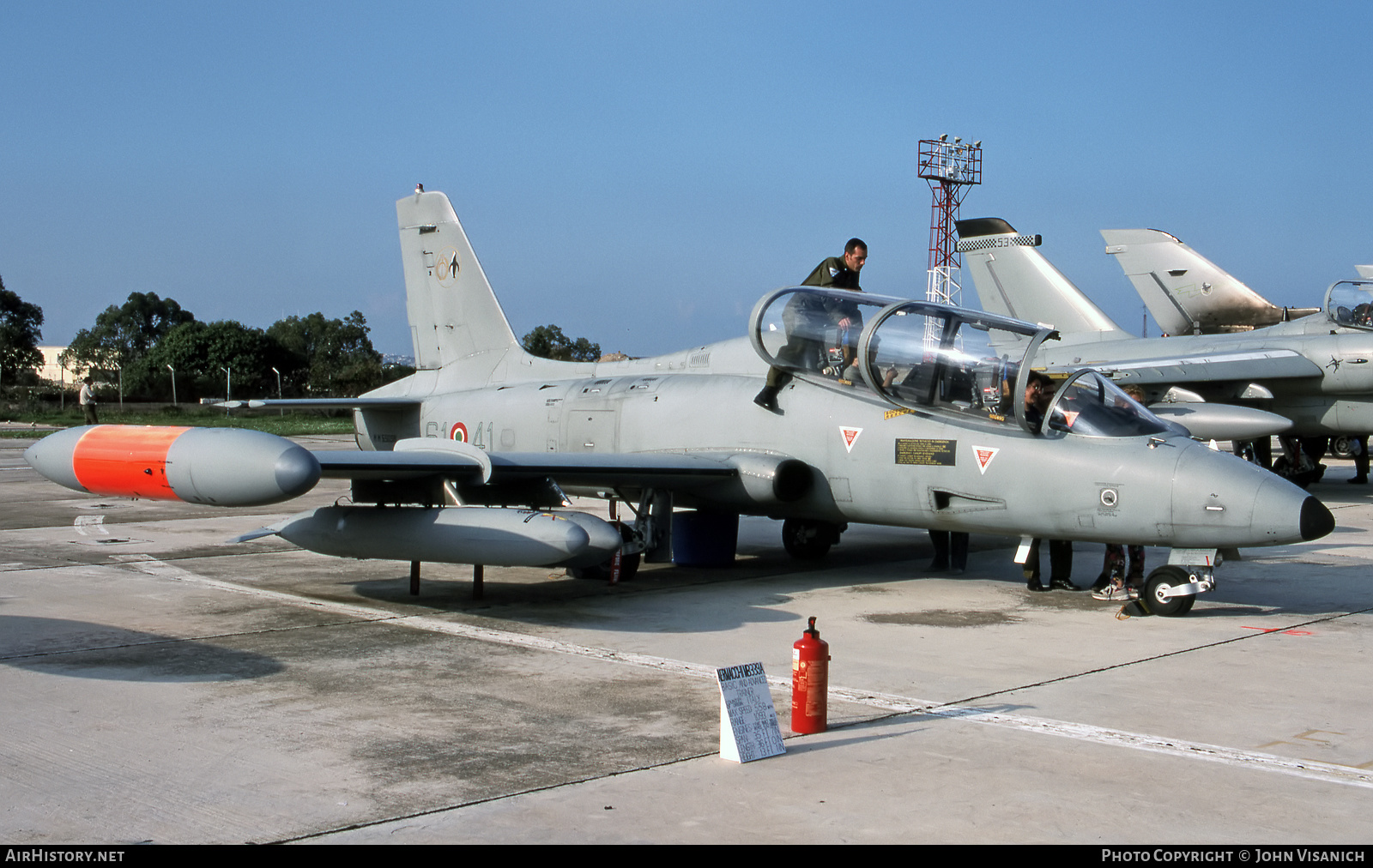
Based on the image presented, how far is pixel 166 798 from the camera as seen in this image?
4.61 m

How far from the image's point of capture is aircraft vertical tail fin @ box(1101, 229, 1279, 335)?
25.1 m

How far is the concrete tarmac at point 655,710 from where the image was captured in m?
4.39

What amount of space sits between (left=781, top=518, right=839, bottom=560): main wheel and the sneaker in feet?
9.91

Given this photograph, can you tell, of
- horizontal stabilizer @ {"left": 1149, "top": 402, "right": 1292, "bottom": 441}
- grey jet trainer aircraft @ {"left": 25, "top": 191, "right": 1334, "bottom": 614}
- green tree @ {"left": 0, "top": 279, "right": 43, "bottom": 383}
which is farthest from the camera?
green tree @ {"left": 0, "top": 279, "right": 43, "bottom": 383}

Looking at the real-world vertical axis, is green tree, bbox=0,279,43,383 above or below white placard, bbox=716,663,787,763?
above

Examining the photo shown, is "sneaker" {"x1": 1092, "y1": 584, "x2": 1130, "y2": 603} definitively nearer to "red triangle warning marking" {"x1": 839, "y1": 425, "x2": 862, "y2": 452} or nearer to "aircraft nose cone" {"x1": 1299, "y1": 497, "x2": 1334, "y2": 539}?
"aircraft nose cone" {"x1": 1299, "y1": 497, "x2": 1334, "y2": 539}

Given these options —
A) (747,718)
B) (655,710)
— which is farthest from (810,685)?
(655,710)

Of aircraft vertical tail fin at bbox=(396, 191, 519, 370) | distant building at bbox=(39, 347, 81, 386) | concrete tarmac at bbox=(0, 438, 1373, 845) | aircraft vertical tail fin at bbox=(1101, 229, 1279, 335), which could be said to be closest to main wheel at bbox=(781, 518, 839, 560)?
concrete tarmac at bbox=(0, 438, 1373, 845)

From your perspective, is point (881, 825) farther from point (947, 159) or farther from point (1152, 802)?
point (947, 159)

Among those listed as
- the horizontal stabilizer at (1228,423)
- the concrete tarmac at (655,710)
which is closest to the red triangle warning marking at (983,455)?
the concrete tarmac at (655,710)

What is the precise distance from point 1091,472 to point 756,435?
9.78 ft

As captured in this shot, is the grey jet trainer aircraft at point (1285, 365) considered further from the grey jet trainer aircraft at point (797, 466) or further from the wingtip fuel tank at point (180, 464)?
the wingtip fuel tank at point (180, 464)

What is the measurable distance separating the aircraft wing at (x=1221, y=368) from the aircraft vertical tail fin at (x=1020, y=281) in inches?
168

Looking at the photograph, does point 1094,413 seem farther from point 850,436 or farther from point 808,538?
point 808,538
